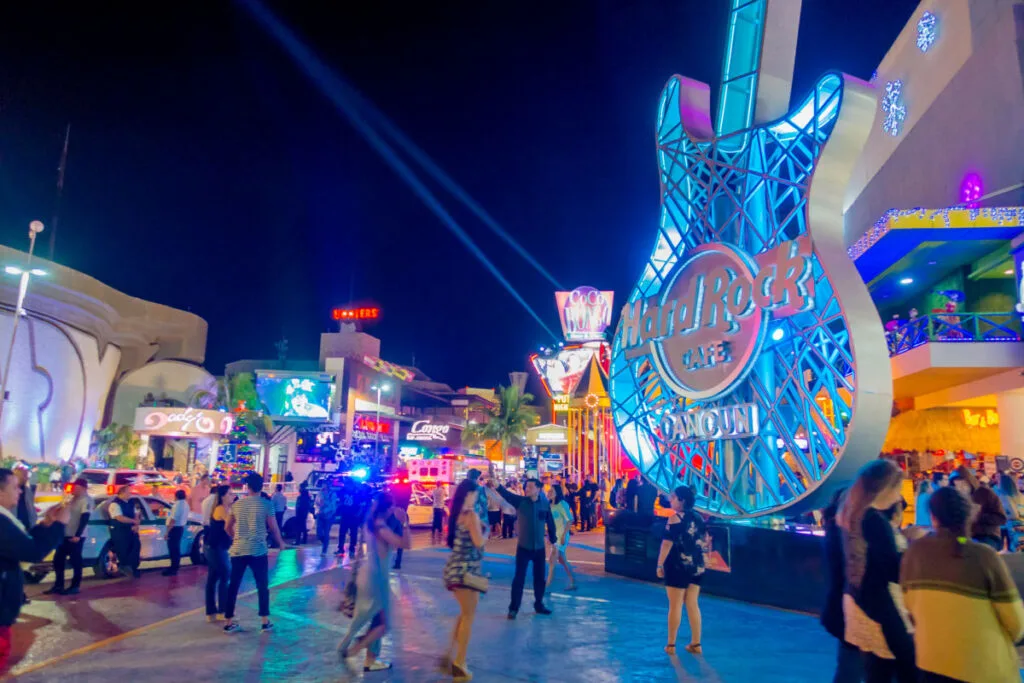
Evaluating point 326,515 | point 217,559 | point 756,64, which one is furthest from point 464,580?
point 326,515

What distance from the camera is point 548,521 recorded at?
9633 mm

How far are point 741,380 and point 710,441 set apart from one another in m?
1.44

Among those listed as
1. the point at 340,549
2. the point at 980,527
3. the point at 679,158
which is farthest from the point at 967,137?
the point at 340,549

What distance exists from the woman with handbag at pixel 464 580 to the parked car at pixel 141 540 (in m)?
6.39

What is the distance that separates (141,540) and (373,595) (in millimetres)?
8706

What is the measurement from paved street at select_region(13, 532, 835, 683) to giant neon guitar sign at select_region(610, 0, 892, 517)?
253cm

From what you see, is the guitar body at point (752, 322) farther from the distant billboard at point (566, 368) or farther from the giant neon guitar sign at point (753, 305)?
the distant billboard at point (566, 368)

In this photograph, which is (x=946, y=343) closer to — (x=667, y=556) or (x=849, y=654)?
(x=667, y=556)

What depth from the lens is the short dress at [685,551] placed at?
23.5 feet

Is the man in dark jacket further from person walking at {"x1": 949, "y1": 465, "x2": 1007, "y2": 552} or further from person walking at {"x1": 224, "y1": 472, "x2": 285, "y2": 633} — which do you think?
person walking at {"x1": 949, "y1": 465, "x2": 1007, "y2": 552}

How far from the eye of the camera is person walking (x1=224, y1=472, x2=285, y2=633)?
8039 mm

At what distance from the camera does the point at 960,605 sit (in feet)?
10.5

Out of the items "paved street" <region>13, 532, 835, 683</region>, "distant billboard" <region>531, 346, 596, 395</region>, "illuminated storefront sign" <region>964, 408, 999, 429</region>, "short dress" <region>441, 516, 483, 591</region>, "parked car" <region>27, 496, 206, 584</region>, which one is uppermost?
"distant billboard" <region>531, 346, 596, 395</region>

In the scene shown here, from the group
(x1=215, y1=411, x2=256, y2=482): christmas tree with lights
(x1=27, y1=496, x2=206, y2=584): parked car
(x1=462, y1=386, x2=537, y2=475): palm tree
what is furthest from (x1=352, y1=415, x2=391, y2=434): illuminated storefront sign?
(x1=27, y1=496, x2=206, y2=584): parked car
